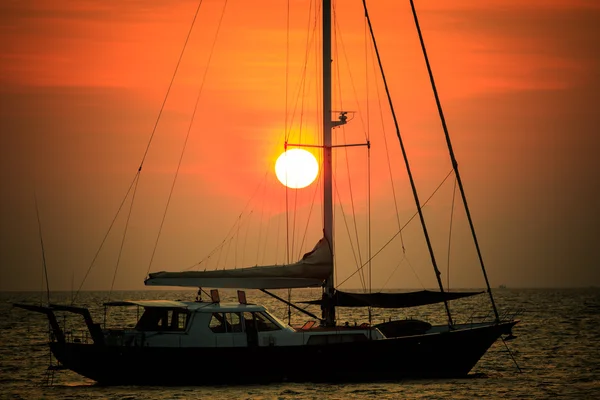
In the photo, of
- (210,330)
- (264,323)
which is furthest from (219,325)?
(264,323)

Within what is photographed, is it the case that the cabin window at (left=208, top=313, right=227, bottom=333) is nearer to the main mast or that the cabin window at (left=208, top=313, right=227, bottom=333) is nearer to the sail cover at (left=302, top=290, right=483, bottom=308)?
the main mast

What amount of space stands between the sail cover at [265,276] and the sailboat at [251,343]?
34 millimetres

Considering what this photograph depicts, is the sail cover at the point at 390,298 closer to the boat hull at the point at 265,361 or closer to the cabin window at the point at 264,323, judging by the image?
the boat hull at the point at 265,361

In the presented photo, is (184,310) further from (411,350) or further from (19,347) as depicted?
(19,347)

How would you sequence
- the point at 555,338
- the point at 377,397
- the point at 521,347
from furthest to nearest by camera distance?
the point at 555,338 → the point at 521,347 → the point at 377,397

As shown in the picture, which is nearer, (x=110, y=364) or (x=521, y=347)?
(x=110, y=364)

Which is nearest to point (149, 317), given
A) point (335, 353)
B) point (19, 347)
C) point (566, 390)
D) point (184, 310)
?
point (184, 310)

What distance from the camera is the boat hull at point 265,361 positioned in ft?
115

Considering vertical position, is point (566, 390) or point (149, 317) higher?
point (149, 317)

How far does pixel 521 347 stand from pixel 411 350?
25.5 metres

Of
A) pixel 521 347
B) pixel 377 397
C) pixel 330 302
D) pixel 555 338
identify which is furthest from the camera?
pixel 555 338

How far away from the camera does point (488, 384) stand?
3856 centimetres

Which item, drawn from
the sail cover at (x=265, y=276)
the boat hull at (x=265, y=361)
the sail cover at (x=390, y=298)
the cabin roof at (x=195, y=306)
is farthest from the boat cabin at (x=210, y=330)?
the sail cover at (x=390, y=298)

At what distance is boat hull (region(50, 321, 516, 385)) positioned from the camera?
35.0 metres
